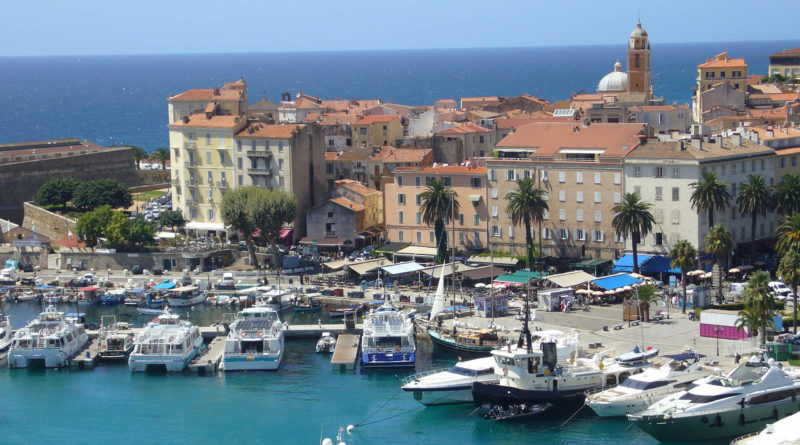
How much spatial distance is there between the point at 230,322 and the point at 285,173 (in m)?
22.4

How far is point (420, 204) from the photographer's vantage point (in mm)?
92125

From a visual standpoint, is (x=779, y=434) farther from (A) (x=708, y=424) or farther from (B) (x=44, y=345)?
(B) (x=44, y=345)

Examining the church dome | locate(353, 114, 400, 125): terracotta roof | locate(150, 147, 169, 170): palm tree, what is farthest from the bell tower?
locate(150, 147, 169, 170): palm tree

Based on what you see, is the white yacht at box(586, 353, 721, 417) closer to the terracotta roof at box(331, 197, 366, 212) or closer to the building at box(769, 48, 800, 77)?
the terracotta roof at box(331, 197, 366, 212)

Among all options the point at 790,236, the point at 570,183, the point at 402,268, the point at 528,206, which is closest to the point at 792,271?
the point at 790,236

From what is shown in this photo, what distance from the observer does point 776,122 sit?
114 metres

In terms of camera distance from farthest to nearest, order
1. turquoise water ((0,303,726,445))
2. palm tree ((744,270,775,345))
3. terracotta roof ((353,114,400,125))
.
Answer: terracotta roof ((353,114,400,125)), palm tree ((744,270,775,345)), turquoise water ((0,303,726,445))

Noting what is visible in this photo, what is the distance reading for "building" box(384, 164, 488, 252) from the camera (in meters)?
89.4

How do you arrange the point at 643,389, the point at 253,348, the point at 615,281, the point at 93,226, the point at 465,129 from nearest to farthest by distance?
the point at 643,389
the point at 253,348
the point at 615,281
the point at 93,226
the point at 465,129

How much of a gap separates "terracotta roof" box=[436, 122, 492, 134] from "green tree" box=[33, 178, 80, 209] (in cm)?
3065

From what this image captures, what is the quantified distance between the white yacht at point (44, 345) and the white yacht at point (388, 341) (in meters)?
15.6

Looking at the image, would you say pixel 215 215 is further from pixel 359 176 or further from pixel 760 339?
pixel 760 339

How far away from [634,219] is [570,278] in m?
5.11

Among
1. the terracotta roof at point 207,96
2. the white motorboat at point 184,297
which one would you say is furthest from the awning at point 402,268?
the terracotta roof at point 207,96
